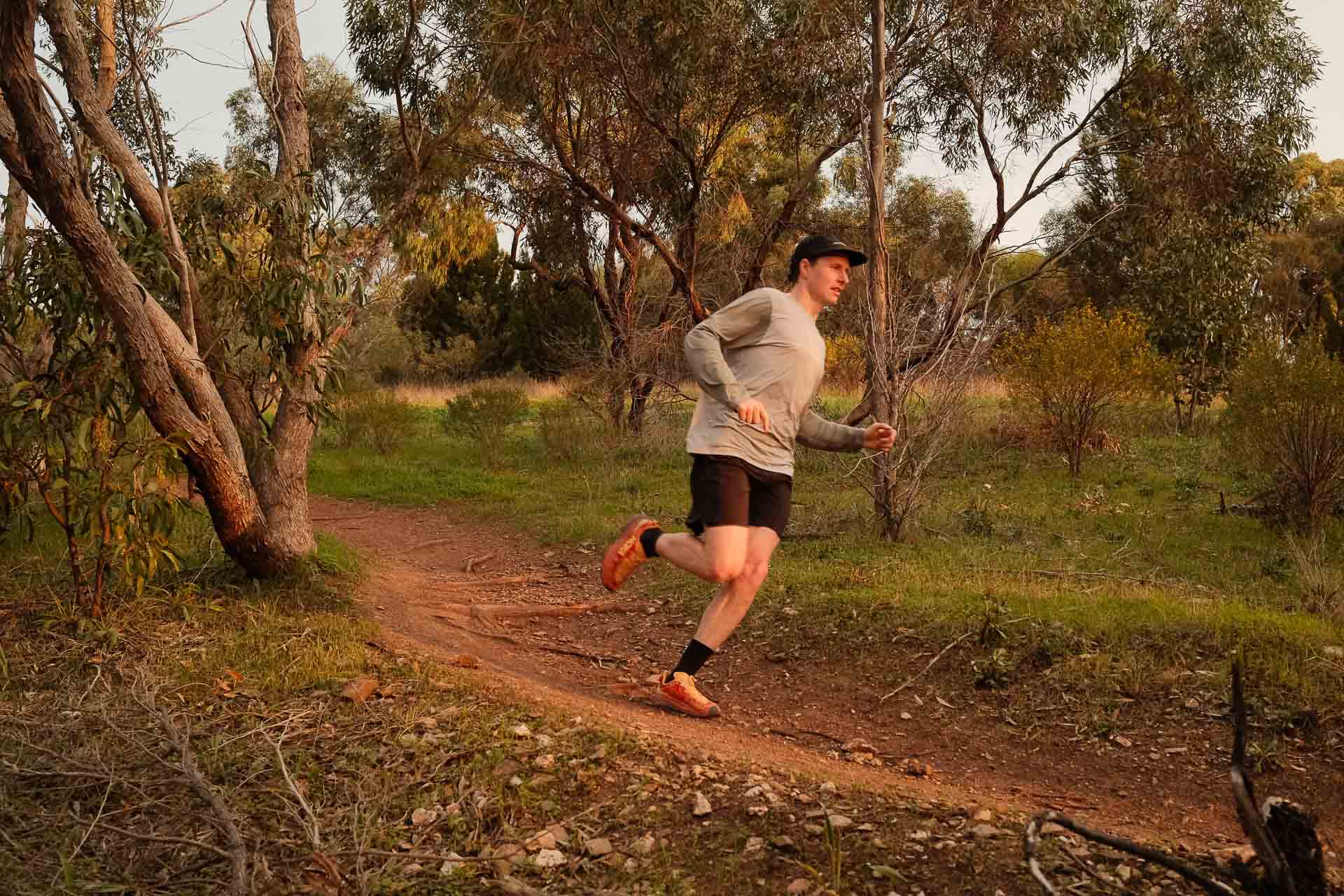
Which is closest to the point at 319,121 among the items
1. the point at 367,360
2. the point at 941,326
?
the point at 367,360

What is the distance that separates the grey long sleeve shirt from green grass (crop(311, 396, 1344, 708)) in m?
1.96

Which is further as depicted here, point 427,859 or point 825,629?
point 825,629

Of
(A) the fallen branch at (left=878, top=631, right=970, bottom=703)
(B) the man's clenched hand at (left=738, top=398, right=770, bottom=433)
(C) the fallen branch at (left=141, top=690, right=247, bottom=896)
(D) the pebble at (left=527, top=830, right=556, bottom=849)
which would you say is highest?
(B) the man's clenched hand at (left=738, top=398, right=770, bottom=433)

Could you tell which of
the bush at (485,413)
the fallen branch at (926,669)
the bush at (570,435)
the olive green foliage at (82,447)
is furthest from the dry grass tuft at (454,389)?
the fallen branch at (926,669)

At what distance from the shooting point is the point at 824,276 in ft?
16.9

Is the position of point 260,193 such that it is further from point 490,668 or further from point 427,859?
point 427,859

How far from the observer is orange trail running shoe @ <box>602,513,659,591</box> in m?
5.62

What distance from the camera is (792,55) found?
13.5 m

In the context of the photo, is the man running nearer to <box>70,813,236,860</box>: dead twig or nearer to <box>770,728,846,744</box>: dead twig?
<box>770,728,846,744</box>: dead twig

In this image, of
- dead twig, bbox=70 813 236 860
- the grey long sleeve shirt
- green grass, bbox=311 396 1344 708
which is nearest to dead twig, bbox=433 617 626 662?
green grass, bbox=311 396 1344 708

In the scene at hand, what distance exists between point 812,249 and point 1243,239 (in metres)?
12.7

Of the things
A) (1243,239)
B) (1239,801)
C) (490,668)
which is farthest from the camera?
(1243,239)

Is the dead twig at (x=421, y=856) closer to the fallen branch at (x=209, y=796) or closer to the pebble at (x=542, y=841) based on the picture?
the pebble at (x=542, y=841)

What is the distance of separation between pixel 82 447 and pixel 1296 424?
364 inches
